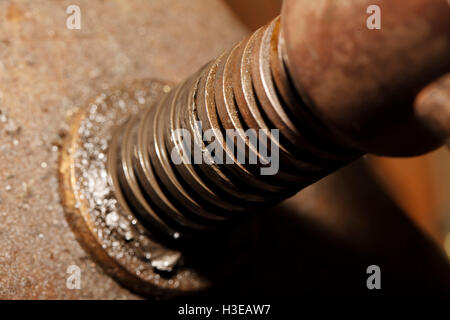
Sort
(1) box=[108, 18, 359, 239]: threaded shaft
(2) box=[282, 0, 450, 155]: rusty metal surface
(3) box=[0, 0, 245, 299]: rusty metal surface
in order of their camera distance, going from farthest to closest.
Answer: (3) box=[0, 0, 245, 299]: rusty metal surface < (1) box=[108, 18, 359, 239]: threaded shaft < (2) box=[282, 0, 450, 155]: rusty metal surface

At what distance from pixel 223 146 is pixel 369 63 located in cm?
21

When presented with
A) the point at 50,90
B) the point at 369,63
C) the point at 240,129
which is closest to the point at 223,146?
the point at 240,129

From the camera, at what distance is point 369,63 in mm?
375

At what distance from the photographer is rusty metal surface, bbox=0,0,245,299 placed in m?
0.65

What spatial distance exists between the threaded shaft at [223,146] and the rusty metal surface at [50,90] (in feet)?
0.31

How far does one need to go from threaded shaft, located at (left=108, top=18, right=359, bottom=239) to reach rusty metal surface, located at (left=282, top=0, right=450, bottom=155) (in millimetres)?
53

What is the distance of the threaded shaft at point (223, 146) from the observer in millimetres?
491

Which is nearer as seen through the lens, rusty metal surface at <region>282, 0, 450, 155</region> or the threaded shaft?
rusty metal surface at <region>282, 0, 450, 155</region>

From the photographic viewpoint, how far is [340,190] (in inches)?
35.5

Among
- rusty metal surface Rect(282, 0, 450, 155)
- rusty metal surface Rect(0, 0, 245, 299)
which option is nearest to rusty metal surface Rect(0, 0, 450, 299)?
rusty metal surface Rect(0, 0, 245, 299)

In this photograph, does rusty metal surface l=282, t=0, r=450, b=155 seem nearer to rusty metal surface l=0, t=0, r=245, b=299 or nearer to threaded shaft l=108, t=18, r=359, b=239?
threaded shaft l=108, t=18, r=359, b=239

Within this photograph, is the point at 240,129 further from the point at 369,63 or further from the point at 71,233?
the point at 71,233
